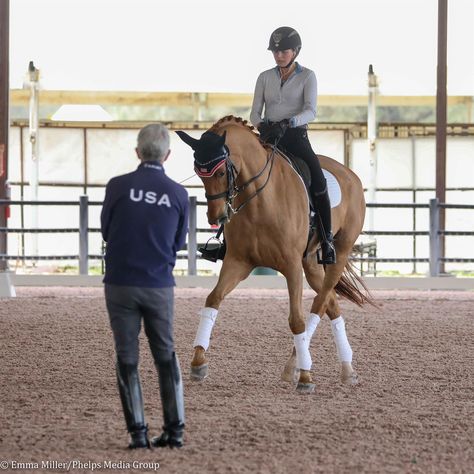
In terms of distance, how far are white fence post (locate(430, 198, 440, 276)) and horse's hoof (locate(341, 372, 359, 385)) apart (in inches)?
361

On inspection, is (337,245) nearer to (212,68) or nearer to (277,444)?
(277,444)

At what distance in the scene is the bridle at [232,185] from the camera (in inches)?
254

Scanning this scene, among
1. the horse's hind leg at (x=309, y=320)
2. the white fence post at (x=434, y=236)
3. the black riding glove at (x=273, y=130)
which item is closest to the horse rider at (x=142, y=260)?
the horse's hind leg at (x=309, y=320)

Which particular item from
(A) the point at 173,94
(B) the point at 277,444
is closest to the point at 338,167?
(B) the point at 277,444

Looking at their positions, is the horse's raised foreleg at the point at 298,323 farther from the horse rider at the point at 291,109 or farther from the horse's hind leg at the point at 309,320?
the horse rider at the point at 291,109

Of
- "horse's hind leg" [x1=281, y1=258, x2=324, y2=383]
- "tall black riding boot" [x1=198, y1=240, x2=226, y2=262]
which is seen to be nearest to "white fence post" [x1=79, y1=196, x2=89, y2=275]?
"horse's hind leg" [x1=281, y1=258, x2=324, y2=383]

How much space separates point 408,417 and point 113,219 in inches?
85.5

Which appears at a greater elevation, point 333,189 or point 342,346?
point 333,189

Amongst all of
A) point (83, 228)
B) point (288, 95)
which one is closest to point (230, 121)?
point (288, 95)

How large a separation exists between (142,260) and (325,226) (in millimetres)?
2876

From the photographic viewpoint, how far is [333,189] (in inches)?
302

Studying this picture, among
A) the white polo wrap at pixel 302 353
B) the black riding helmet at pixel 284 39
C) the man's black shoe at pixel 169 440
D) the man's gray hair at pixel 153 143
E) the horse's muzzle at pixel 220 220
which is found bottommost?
the man's black shoe at pixel 169 440

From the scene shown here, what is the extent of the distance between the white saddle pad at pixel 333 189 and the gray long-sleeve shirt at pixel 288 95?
0.59m

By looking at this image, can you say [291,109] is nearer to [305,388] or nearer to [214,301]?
[214,301]
